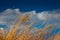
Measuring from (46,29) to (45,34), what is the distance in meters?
0.27

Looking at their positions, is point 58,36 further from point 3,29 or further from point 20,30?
point 3,29

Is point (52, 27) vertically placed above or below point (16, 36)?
above

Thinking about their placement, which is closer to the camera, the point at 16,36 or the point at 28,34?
the point at 16,36

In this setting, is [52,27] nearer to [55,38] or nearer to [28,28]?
[55,38]

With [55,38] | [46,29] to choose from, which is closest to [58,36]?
[55,38]

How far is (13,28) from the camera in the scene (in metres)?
4.44

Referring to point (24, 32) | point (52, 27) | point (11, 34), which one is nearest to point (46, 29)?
point (52, 27)

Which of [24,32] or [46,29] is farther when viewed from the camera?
[46,29]

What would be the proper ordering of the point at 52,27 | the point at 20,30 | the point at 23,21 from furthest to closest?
the point at 52,27, the point at 20,30, the point at 23,21

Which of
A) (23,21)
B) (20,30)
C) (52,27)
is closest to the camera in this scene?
(23,21)

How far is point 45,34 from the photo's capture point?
5.10 meters

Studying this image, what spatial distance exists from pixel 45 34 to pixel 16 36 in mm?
873

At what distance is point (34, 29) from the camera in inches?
193

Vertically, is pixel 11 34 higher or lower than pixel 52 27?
lower
